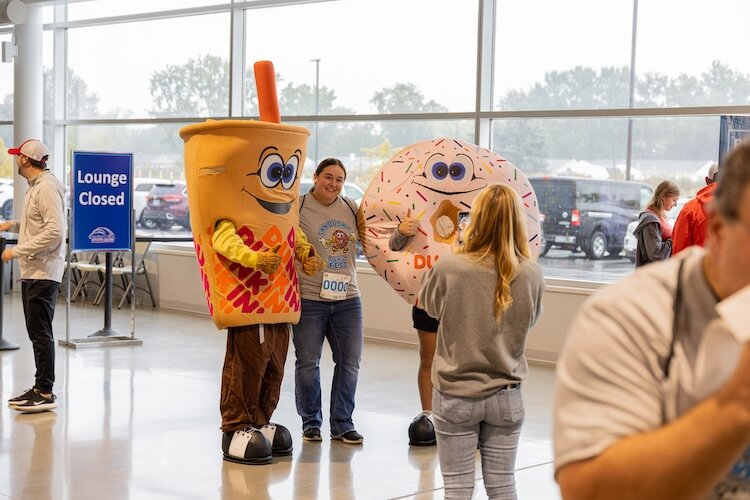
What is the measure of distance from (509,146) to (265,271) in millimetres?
4511

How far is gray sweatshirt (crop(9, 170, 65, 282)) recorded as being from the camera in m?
5.44

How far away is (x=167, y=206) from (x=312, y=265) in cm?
710

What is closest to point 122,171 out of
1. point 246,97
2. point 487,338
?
point 246,97

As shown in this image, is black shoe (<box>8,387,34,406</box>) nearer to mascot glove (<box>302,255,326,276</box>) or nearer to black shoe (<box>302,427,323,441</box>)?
black shoe (<box>302,427,323,441</box>)

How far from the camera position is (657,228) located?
6.78 metres

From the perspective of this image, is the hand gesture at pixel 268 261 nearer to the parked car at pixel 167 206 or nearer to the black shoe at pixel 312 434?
the black shoe at pixel 312 434

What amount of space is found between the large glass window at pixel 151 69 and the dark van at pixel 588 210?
401 cm

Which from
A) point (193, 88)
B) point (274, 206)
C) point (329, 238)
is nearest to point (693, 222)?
point (329, 238)

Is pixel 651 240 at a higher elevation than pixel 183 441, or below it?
higher

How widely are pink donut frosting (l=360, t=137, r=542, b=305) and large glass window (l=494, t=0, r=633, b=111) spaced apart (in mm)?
3458

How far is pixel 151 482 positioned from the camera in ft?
14.3

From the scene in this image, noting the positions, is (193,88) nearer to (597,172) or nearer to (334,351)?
(597,172)

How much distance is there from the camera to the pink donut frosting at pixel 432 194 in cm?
473

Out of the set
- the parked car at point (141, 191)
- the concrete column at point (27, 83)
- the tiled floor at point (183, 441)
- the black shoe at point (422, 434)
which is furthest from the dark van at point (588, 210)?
the concrete column at point (27, 83)
